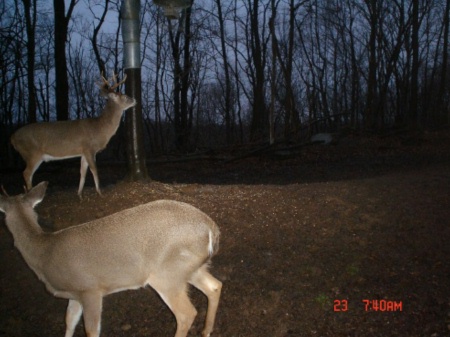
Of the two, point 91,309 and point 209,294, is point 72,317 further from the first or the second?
point 209,294

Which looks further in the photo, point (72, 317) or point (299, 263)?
point (299, 263)

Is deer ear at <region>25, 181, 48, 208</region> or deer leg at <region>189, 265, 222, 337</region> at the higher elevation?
deer ear at <region>25, 181, 48, 208</region>

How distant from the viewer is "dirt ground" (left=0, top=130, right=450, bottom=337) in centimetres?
386

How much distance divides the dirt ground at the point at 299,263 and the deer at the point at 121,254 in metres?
0.71

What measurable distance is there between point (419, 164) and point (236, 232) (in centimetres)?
707

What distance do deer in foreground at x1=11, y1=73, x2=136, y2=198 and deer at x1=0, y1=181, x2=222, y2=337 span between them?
350cm

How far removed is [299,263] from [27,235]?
2.63 m

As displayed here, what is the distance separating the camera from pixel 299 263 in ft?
15.3

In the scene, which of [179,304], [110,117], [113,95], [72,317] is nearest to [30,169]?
[110,117]

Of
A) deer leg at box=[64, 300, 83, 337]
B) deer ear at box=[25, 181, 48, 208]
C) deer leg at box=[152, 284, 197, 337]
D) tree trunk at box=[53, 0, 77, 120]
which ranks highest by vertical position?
tree trunk at box=[53, 0, 77, 120]

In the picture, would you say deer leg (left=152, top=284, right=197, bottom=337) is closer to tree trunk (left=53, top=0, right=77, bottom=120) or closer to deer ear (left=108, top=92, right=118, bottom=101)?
deer ear (left=108, top=92, right=118, bottom=101)

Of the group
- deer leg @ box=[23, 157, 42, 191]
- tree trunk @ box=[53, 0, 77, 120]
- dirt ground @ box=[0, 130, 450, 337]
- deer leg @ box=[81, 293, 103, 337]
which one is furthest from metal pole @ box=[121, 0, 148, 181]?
tree trunk @ box=[53, 0, 77, 120]

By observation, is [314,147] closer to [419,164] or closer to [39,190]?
[419,164]

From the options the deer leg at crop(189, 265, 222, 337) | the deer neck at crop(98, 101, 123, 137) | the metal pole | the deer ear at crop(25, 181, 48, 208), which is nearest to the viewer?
the deer ear at crop(25, 181, 48, 208)
